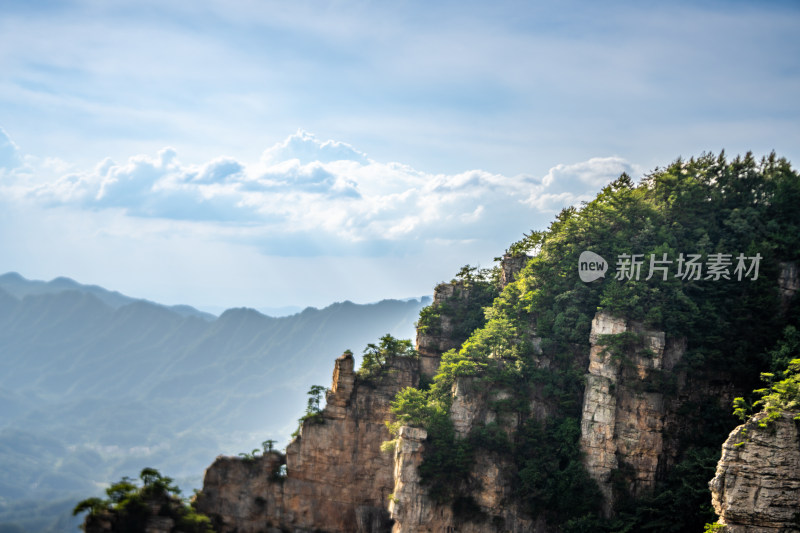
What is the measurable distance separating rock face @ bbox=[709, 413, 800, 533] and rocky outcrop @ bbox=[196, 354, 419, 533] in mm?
23034

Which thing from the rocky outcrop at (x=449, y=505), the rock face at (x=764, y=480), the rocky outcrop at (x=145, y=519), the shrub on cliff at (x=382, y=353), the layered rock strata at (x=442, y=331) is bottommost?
the rocky outcrop at (x=145, y=519)

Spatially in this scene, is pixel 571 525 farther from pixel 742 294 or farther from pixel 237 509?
pixel 237 509

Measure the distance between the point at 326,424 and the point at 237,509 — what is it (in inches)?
323

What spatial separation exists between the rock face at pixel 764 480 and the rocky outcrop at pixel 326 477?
75.6 ft

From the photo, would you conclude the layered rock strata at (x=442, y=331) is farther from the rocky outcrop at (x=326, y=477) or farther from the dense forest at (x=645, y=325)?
the dense forest at (x=645, y=325)

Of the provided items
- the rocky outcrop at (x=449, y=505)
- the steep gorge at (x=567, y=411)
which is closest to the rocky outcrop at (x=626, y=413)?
the steep gorge at (x=567, y=411)

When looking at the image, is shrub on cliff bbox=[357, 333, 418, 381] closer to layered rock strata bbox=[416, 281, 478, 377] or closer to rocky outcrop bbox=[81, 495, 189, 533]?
layered rock strata bbox=[416, 281, 478, 377]

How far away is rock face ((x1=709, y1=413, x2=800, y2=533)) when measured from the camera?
32.5m

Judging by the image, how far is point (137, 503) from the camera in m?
40.0

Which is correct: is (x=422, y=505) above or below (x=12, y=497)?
above

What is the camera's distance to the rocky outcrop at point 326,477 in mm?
47625

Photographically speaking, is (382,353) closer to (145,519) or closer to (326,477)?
(326,477)

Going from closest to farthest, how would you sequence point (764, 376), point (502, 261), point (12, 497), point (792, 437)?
point (792, 437) → point (764, 376) → point (502, 261) → point (12, 497)

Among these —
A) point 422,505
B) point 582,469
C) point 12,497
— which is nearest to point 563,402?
point 582,469
